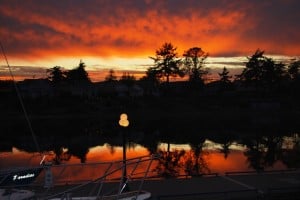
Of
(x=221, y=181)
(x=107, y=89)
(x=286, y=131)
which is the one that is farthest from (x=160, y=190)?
(x=107, y=89)

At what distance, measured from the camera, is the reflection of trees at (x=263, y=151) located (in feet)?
115

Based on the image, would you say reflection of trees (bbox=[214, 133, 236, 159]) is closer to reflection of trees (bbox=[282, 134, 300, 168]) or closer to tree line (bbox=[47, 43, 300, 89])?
reflection of trees (bbox=[282, 134, 300, 168])

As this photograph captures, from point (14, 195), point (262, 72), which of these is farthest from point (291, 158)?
point (262, 72)

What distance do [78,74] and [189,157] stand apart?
98712mm

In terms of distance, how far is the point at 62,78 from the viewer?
435 ft

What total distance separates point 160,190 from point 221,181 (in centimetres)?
348

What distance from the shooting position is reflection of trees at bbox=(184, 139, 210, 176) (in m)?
31.9

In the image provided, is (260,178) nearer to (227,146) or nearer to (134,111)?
(227,146)

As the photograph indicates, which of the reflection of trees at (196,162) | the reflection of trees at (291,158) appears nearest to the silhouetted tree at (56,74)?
the reflection of trees at (196,162)

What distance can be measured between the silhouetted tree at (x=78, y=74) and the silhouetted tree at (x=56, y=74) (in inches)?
75.4

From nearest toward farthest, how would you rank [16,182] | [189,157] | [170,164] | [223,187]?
[16,182], [223,187], [170,164], [189,157]

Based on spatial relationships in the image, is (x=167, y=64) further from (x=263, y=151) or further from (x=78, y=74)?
(x=263, y=151)

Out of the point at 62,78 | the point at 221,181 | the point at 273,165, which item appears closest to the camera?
the point at 221,181

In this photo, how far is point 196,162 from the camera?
3606 cm
